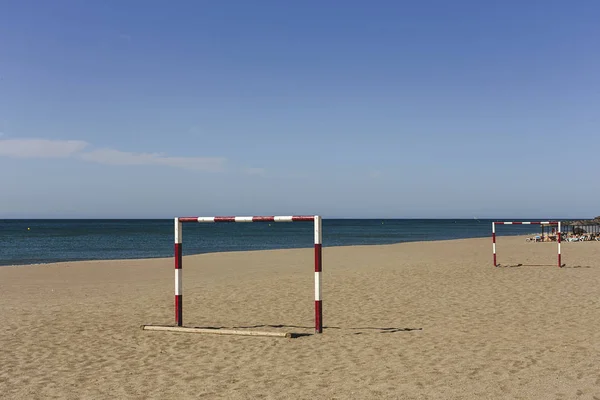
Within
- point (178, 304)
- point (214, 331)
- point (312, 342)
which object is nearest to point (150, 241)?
point (178, 304)

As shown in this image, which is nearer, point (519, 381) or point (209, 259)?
point (519, 381)

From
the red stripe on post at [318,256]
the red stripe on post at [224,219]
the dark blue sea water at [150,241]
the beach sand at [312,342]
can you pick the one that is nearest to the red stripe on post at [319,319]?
the beach sand at [312,342]

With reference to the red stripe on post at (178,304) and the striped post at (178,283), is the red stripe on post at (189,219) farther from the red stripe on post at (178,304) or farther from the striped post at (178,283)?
the red stripe on post at (178,304)

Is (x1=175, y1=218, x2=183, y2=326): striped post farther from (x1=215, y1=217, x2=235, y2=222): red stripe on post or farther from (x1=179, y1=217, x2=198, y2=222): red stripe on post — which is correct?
(x1=215, y1=217, x2=235, y2=222): red stripe on post

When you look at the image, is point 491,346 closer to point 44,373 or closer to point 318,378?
point 318,378

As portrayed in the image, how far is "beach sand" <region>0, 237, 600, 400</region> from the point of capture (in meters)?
5.55

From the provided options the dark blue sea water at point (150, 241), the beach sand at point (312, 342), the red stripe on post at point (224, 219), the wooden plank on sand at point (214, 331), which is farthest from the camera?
the dark blue sea water at point (150, 241)

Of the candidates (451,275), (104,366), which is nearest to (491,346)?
(104,366)

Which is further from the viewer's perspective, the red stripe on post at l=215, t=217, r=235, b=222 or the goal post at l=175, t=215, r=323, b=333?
the red stripe on post at l=215, t=217, r=235, b=222

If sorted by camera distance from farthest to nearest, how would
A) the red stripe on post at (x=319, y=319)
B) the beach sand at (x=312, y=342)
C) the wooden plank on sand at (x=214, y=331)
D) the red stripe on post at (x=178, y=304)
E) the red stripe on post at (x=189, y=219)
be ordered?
the red stripe on post at (x=178, y=304)
the red stripe on post at (x=189, y=219)
the red stripe on post at (x=319, y=319)
the wooden plank on sand at (x=214, y=331)
the beach sand at (x=312, y=342)

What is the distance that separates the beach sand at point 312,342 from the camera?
5.55 m

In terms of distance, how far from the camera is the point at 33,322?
932cm

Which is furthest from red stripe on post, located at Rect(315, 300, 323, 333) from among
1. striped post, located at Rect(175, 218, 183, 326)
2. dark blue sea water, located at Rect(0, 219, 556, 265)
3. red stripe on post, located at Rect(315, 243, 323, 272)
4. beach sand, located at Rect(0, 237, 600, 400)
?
dark blue sea water, located at Rect(0, 219, 556, 265)

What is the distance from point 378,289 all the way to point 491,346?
618 centimetres
